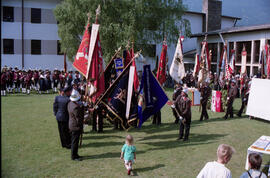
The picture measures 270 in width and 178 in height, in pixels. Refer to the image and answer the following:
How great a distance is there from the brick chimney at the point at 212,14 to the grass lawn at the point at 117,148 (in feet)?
80.5

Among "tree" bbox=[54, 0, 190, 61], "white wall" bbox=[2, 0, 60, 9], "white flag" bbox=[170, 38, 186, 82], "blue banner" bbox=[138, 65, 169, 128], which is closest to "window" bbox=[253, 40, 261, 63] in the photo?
"tree" bbox=[54, 0, 190, 61]

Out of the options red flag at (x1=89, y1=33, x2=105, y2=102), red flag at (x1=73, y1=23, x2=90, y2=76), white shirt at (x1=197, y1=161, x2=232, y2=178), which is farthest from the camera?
red flag at (x1=73, y1=23, x2=90, y2=76)

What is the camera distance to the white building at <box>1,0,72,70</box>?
2956 cm

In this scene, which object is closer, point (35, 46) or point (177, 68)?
point (177, 68)

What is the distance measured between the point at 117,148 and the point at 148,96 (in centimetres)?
210

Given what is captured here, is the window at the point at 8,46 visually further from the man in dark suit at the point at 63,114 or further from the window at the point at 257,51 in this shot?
the window at the point at 257,51

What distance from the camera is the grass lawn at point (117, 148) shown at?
7020mm

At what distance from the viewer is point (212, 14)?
3606cm

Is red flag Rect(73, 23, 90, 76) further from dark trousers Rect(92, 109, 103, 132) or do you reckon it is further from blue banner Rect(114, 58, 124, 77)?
dark trousers Rect(92, 109, 103, 132)

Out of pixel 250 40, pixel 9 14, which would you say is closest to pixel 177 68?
pixel 250 40

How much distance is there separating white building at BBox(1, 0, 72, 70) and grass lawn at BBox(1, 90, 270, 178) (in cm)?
1817

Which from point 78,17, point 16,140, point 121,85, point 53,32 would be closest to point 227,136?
point 121,85

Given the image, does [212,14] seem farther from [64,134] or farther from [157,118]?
[64,134]

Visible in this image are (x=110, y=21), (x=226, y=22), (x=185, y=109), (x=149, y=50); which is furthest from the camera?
(x=226, y=22)
